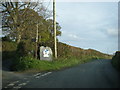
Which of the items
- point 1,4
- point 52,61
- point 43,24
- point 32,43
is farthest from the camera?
point 43,24

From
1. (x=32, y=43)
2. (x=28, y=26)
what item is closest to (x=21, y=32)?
(x=28, y=26)

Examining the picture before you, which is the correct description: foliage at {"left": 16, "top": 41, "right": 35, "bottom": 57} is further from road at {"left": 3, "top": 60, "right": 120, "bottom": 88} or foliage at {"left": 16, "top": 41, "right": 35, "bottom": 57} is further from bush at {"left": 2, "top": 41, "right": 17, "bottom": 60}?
road at {"left": 3, "top": 60, "right": 120, "bottom": 88}

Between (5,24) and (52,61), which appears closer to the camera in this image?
(52,61)

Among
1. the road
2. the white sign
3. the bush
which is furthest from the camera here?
the bush

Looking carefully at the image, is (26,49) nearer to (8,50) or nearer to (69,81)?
(8,50)

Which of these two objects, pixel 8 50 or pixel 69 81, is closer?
pixel 69 81

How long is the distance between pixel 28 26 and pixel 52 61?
14544mm

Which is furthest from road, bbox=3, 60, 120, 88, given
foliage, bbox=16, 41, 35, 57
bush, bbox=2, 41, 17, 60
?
bush, bbox=2, 41, 17, 60

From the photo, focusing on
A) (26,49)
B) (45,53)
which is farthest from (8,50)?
(45,53)

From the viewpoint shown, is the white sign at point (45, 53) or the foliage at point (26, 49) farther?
the white sign at point (45, 53)

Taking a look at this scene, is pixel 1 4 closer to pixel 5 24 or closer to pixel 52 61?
Answer: pixel 5 24

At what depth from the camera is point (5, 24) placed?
3481 centimetres

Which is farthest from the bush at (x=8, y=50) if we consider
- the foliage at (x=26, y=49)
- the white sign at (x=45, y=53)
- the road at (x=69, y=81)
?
the road at (x=69, y=81)

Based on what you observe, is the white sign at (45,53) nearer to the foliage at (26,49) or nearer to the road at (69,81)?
the foliage at (26,49)
